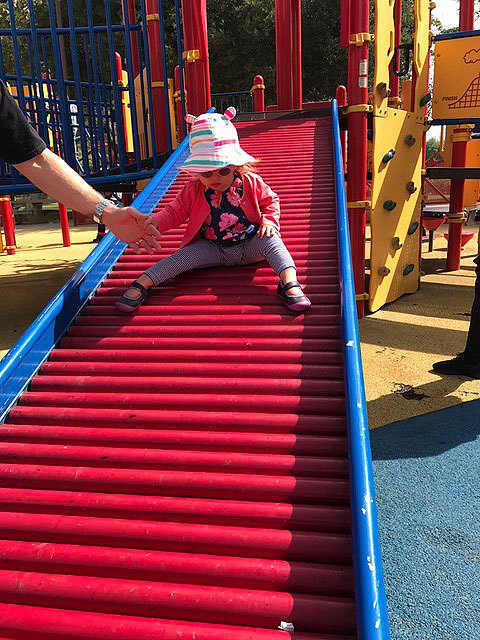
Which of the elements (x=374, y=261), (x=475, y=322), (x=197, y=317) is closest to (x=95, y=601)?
(x=197, y=317)

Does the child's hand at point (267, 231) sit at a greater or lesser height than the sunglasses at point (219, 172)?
lesser

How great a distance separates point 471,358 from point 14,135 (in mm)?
3734

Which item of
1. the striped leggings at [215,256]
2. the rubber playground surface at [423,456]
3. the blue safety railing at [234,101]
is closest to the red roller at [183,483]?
the rubber playground surface at [423,456]

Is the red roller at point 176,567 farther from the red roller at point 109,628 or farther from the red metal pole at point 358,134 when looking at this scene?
the red metal pole at point 358,134

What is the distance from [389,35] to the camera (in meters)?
5.45

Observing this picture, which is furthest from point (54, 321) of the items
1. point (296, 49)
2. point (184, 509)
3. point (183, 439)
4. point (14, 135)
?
point (296, 49)

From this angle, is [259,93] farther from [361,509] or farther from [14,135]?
[361,509]

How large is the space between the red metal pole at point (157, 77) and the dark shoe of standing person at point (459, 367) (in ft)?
11.0

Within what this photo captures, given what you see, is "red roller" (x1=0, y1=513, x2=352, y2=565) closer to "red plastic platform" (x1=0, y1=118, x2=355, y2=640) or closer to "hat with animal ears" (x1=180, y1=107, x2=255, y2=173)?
"red plastic platform" (x1=0, y1=118, x2=355, y2=640)

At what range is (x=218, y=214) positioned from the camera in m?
3.23

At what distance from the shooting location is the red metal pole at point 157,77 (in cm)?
533

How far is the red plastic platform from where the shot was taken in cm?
150

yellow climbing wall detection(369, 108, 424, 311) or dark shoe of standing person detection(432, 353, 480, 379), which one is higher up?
yellow climbing wall detection(369, 108, 424, 311)

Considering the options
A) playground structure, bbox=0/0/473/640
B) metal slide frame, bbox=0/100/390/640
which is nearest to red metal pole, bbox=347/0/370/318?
metal slide frame, bbox=0/100/390/640
